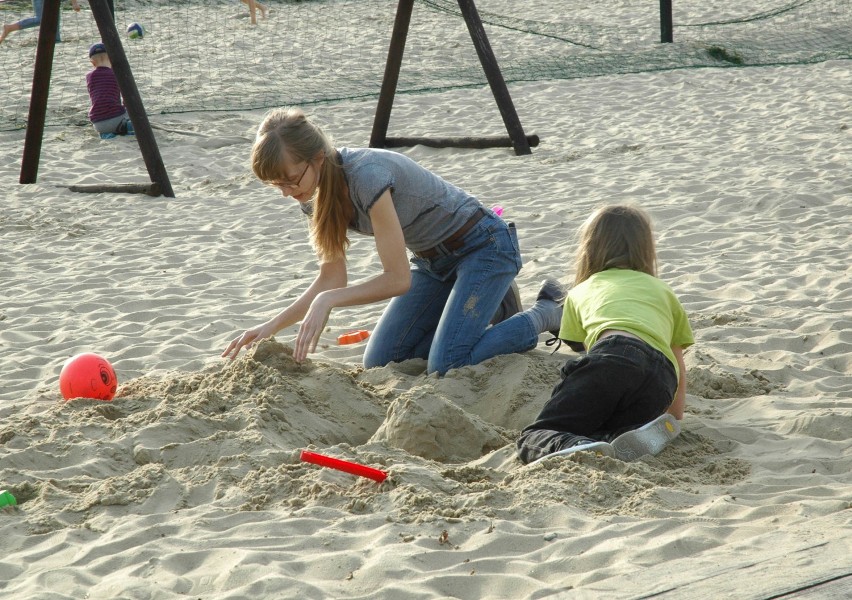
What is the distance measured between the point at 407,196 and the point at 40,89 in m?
5.23

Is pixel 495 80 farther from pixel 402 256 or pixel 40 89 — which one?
pixel 402 256

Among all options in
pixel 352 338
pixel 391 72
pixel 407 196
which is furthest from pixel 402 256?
pixel 391 72

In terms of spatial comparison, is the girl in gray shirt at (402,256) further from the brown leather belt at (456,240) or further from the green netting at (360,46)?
the green netting at (360,46)

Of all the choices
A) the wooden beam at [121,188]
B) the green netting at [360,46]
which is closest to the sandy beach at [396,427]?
the wooden beam at [121,188]

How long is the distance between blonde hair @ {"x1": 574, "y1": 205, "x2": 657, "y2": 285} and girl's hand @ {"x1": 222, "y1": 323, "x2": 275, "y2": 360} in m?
1.21

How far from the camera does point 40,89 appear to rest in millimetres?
8141

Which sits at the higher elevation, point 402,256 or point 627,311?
point 402,256

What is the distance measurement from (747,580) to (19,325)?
13.2ft

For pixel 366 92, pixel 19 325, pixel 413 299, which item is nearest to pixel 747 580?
pixel 413 299

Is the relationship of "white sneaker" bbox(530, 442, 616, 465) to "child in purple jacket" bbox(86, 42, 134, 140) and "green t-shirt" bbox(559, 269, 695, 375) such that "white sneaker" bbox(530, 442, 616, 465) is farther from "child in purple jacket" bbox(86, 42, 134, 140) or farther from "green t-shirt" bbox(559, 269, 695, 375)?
"child in purple jacket" bbox(86, 42, 134, 140)

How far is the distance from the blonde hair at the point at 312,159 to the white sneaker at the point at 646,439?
134 centimetres

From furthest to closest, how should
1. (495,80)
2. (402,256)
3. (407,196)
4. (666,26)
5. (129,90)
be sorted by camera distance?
(666,26) → (495,80) → (129,90) → (407,196) → (402,256)

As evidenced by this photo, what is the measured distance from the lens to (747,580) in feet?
6.63

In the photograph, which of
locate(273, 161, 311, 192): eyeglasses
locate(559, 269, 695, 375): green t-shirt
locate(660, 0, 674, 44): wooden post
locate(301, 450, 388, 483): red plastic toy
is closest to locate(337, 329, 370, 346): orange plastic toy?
locate(273, 161, 311, 192): eyeglasses
